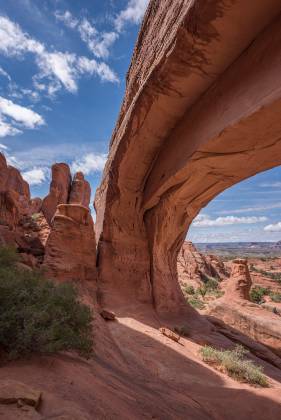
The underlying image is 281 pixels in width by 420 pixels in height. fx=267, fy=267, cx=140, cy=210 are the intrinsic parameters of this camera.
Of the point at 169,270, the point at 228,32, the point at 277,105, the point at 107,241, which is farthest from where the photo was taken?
the point at 169,270

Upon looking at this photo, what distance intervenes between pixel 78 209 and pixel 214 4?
748 centimetres

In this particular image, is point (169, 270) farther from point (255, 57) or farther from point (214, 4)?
point (214, 4)

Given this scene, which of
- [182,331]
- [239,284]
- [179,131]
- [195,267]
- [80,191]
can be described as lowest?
[182,331]

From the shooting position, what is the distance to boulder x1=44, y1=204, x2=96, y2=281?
927 centimetres

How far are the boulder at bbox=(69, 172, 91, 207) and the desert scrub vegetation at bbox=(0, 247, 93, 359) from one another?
116 ft

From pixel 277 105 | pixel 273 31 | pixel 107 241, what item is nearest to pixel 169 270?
pixel 107 241

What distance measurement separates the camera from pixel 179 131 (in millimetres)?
9297

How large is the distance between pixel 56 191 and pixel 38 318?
114 ft

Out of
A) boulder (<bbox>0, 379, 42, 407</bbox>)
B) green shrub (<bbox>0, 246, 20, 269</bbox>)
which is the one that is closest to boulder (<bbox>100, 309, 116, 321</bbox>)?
green shrub (<bbox>0, 246, 20, 269</bbox>)

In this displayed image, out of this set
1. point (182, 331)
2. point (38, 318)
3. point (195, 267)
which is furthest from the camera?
point (195, 267)

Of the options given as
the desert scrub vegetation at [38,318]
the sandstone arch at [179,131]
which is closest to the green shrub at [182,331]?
the sandstone arch at [179,131]

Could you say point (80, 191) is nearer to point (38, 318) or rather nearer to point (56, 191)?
point (56, 191)

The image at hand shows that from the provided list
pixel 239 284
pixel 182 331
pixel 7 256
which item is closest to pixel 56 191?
pixel 239 284

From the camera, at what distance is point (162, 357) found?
7.01 meters
